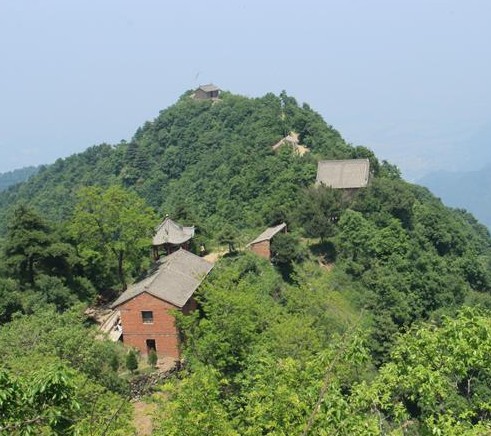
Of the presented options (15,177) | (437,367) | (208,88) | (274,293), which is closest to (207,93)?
(208,88)

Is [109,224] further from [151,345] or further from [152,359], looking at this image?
[152,359]

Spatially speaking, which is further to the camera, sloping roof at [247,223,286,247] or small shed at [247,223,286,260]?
sloping roof at [247,223,286,247]

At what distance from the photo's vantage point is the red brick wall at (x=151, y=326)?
28297 millimetres

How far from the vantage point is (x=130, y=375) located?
26.3 meters

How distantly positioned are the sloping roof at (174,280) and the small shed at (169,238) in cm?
320

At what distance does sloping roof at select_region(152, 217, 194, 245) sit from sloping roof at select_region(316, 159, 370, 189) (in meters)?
15.4

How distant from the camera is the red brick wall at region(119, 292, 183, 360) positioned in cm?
2830

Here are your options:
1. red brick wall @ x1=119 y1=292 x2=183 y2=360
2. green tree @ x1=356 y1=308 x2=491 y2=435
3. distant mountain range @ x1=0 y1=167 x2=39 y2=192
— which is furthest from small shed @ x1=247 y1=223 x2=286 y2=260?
distant mountain range @ x1=0 y1=167 x2=39 y2=192

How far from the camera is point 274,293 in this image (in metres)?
34.6

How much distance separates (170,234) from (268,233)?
7013 mm

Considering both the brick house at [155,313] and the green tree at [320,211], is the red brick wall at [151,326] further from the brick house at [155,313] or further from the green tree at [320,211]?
the green tree at [320,211]

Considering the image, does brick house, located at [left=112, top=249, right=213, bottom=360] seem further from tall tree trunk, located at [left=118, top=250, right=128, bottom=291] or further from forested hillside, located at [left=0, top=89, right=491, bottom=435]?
tall tree trunk, located at [left=118, top=250, right=128, bottom=291]

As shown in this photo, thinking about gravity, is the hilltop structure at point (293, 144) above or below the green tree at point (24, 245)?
above

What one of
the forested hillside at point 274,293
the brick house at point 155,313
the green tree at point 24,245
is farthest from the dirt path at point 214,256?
the green tree at point 24,245
